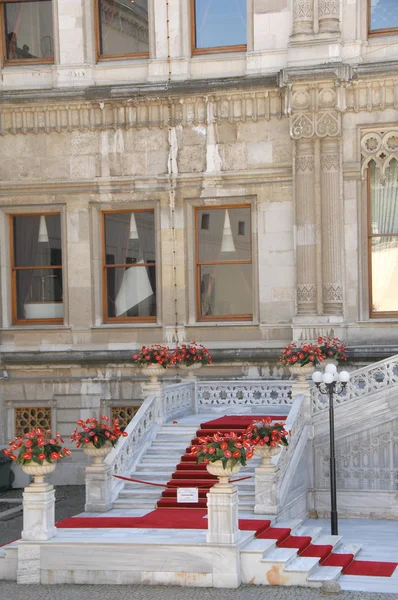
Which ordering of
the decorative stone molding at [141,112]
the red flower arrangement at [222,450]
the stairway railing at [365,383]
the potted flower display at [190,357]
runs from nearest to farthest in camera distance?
the red flower arrangement at [222,450] < the stairway railing at [365,383] < the potted flower display at [190,357] < the decorative stone molding at [141,112]

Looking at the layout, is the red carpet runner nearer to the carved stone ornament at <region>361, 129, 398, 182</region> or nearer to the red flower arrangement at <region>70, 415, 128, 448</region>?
the red flower arrangement at <region>70, 415, 128, 448</region>

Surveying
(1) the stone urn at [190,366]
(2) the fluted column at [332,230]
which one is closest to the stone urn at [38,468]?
(1) the stone urn at [190,366]

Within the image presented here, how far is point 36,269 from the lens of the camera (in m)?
23.4

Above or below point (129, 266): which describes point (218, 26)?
above

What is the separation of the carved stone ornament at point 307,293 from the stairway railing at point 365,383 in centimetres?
247

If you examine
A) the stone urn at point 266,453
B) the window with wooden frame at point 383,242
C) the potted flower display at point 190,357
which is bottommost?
the stone urn at point 266,453

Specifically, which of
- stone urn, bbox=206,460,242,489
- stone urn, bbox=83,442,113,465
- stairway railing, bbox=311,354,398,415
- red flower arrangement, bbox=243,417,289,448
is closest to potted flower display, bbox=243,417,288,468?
red flower arrangement, bbox=243,417,289,448

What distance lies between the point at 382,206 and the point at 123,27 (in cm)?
678

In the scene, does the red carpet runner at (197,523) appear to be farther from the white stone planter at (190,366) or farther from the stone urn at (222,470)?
the white stone planter at (190,366)

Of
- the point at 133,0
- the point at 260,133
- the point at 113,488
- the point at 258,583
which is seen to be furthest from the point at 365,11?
the point at 258,583

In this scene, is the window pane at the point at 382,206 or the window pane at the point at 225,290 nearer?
the window pane at the point at 382,206

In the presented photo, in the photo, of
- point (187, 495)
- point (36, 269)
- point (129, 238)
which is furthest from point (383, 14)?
point (187, 495)

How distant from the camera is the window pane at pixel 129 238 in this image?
22891mm

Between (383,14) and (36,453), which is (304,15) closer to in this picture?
(383,14)
